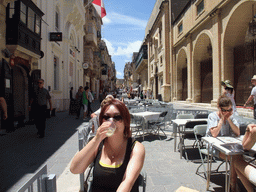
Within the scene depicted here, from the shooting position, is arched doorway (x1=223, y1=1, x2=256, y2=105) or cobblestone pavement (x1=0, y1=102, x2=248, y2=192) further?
arched doorway (x1=223, y1=1, x2=256, y2=105)

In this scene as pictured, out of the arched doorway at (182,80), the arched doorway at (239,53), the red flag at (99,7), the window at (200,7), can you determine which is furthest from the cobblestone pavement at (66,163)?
the arched doorway at (182,80)

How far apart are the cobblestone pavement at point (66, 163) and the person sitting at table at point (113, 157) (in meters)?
→ 1.51

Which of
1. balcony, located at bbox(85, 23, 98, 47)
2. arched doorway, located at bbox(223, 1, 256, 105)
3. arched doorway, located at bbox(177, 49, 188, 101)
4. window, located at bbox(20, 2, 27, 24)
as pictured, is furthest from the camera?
balcony, located at bbox(85, 23, 98, 47)

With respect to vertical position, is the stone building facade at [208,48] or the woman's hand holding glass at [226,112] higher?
the stone building facade at [208,48]

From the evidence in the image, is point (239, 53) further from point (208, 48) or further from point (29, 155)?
point (29, 155)

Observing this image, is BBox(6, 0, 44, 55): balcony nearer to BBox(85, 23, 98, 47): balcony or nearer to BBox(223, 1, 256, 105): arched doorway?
BBox(223, 1, 256, 105): arched doorway

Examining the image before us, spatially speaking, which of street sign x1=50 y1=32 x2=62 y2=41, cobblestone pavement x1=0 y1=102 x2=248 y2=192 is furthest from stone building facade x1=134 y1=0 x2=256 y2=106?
street sign x1=50 y1=32 x2=62 y2=41

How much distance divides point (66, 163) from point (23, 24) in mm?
6821

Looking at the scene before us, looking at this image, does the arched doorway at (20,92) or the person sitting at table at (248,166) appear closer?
the person sitting at table at (248,166)

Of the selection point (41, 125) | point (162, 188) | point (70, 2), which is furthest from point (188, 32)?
point (162, 188)

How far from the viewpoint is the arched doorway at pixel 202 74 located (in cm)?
1638

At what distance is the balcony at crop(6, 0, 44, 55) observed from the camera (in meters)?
7.43

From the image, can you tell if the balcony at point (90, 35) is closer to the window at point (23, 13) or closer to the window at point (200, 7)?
the window at point (200, 7)

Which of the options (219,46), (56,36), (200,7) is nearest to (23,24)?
(56,36)
